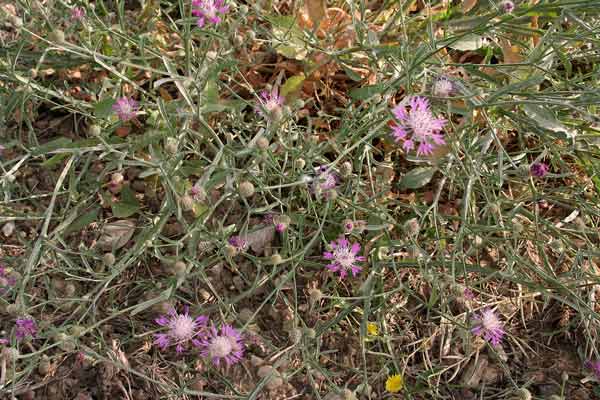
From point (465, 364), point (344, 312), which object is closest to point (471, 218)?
point (465, 364)

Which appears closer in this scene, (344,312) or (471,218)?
(344,312)

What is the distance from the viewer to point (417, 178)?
184 cm

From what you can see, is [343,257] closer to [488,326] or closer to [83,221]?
[488,326]

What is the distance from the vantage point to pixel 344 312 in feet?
5.02

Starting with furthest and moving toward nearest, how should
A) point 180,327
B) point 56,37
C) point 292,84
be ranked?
point 292,84 → point 180,327 → point 56,37

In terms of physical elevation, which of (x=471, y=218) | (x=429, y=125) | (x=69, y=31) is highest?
(x=69, y=31)

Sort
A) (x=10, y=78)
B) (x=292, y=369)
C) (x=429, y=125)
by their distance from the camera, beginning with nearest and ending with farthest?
(x=429, y=125) → (x=10, y=78) → (x=292, y=369)

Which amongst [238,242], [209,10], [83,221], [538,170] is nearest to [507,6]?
[538,170]

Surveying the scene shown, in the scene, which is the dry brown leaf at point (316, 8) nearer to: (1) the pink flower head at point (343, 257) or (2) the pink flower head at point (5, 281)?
(1) the pink flower head at point (343, 257)

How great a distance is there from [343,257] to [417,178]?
366 millimetres

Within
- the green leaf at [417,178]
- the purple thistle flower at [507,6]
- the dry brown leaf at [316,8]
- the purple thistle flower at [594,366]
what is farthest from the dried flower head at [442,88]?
the purple thistle flower at [594,366]

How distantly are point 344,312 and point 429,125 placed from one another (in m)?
Result: 0.52

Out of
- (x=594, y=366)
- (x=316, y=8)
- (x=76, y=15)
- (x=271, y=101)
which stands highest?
(x=76, y=15)

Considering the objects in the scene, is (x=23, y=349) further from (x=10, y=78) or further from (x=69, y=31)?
(x=69, y=31)
